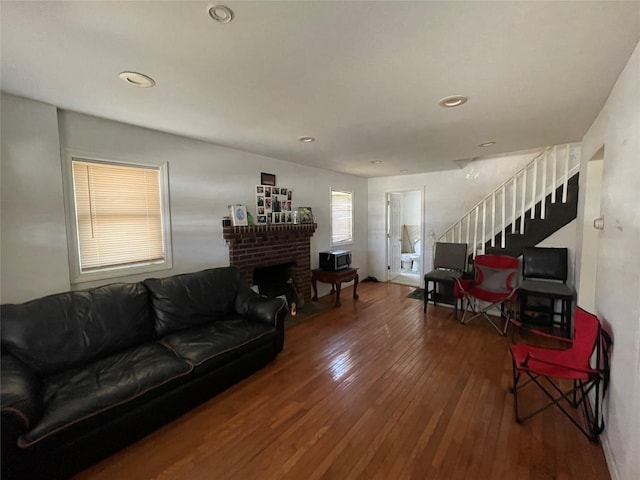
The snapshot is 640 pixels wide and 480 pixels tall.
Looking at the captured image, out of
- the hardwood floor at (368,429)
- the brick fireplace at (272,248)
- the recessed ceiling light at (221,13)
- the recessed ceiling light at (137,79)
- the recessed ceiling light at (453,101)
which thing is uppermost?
the recessed ceiling light at (137,79)

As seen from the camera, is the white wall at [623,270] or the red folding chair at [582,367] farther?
the red folding chair at [582,367]

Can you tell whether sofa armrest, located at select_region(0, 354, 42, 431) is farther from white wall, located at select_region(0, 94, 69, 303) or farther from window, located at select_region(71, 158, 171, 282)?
window, located at select_region(71, 158, 171, 282)

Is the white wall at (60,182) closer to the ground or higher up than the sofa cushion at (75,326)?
higher up

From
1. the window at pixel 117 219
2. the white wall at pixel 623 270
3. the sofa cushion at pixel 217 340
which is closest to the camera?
the white wall at pixel 623 270

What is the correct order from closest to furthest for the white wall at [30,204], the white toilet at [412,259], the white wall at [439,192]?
the white wall at [30,204] → the white wall at [439,192] → the white toilet at [412,259]

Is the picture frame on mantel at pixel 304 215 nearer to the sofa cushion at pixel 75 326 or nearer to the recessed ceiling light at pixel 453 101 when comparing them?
the sofa cushion at pixel 75 326

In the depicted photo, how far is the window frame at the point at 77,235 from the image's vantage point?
2.35 metres

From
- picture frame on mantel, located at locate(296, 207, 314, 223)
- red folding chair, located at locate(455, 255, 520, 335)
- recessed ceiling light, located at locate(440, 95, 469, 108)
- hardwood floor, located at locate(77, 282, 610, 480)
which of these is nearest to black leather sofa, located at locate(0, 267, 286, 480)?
hardwood floor, located at locate(77, 282, 610, 480)

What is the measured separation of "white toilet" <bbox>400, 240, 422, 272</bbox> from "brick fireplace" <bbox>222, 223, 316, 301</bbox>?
305 cm

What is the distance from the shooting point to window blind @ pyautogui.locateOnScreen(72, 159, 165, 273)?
247 centimetres

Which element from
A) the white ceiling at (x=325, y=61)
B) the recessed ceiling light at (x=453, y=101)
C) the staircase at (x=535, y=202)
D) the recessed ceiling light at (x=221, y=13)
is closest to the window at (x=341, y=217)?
the staircase at (x=535, y=202)

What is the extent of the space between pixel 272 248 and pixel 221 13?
3040 mm

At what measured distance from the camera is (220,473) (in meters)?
1.59

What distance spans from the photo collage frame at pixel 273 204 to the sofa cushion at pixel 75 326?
185 cm
